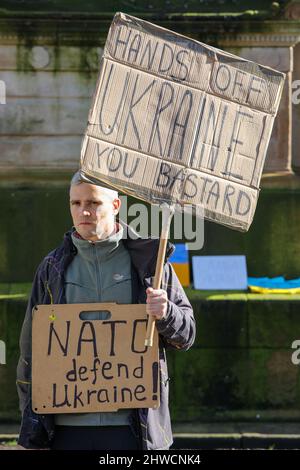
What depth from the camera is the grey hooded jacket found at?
4.44 m

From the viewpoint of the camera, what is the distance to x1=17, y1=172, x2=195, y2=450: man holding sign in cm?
444

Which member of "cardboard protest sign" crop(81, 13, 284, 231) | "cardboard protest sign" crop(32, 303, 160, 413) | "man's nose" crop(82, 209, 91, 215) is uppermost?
"cardboard protest sign" crop(81, 13, 284, 231)

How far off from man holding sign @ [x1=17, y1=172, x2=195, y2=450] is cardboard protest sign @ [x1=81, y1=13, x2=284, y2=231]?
6.9 inches

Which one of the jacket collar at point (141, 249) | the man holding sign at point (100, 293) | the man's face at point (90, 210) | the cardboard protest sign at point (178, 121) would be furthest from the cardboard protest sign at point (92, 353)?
the cardboard protest sign at point (178, 121)

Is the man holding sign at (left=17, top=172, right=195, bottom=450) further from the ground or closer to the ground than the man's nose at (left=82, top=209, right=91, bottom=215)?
closer to the ground

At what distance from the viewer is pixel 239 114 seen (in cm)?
467

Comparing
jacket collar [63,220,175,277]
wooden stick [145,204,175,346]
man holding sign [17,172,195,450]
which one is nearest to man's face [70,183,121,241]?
man holding sign [17,172,195,450]

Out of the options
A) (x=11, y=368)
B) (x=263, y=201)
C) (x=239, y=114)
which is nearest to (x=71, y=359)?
(x=239, y=114)

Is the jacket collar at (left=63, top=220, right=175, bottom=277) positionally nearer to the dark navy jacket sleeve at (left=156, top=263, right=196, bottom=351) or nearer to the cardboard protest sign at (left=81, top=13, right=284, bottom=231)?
the dark navy jacket sleeve at (left=156, top=263, right=196, bottom=351)

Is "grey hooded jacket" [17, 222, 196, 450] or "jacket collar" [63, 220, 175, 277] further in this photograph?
"jacket collar" [63, 220, 175, 277]

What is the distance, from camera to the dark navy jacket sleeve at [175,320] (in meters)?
4.41

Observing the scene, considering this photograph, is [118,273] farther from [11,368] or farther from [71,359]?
[11,368]

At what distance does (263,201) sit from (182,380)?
5.67 feet

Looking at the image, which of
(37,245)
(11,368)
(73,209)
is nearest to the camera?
(73,209)
